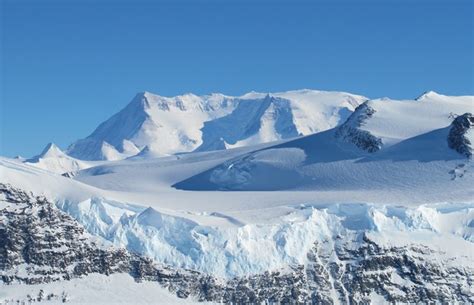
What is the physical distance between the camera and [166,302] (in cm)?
19975

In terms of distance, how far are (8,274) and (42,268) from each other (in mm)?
6851

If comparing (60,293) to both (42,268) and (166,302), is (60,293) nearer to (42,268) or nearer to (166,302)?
(42,268)

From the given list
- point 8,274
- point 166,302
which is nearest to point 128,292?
point 166,302

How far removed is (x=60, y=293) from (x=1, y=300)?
1152 centimetres

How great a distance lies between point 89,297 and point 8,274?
17.4 metres

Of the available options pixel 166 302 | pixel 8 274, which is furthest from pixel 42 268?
pixel 166 302

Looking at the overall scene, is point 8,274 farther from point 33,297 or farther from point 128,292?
point 128,292

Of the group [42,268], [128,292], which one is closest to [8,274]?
[42,268]

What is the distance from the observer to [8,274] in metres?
199

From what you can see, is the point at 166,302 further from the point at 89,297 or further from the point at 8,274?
the point at 8,274

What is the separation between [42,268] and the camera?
199875 mm

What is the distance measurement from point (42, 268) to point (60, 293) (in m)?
7.31

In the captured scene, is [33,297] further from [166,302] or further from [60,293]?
[166,302]

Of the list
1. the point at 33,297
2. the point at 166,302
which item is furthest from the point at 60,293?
the point at 166,302
